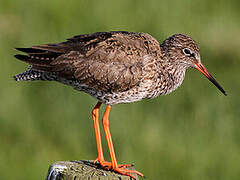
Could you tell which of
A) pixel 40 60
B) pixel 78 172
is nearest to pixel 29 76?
pixel 40 60

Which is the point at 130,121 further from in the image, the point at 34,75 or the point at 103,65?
the point at 34,75

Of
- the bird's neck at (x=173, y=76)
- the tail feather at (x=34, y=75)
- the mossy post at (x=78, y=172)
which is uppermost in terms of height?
the tail feather at (x=34, y=75)

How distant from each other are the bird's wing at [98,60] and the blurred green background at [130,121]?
1.81m

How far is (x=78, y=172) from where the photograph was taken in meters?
6.11

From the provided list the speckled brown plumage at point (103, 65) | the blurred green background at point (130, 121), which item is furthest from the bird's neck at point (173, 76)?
the blurred green background at point (130, 121)

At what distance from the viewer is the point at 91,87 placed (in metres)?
7.33

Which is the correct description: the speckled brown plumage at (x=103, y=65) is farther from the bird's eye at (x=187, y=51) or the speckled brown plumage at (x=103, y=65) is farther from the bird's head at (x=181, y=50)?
the bird's eye at (x=187, y=51)

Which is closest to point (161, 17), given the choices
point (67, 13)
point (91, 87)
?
point (67, 13)

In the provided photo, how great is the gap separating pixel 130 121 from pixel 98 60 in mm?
2139

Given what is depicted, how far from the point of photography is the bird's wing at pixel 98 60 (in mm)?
7227

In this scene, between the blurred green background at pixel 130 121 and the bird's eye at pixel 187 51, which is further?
the blurred green background at pixel 130 121

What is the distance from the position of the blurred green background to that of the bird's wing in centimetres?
181

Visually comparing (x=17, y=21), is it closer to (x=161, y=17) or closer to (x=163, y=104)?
(x=161, y=17)

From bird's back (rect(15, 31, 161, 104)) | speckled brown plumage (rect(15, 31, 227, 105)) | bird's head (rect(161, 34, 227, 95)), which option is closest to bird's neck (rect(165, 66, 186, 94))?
bird's head (rect(161, 34, 227, 95))
